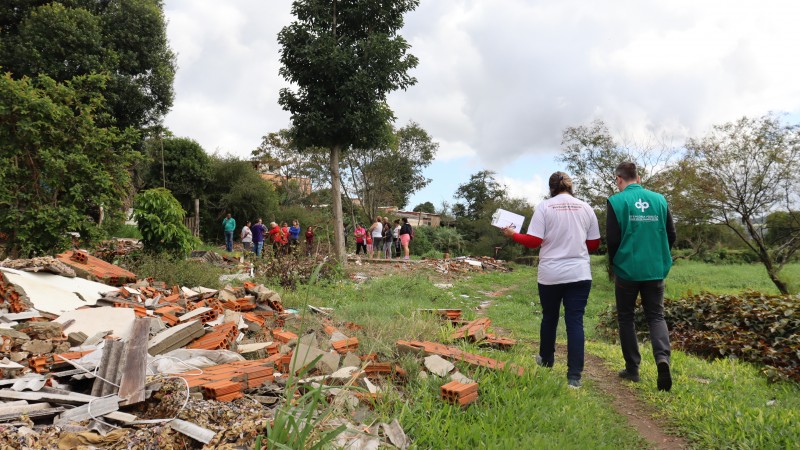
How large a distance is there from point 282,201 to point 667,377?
2940 centimetres

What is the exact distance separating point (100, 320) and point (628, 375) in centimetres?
481

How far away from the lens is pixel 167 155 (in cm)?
2362

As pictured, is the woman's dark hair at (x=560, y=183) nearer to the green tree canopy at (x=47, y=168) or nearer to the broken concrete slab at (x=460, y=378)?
the broken concrete slab at (x=460, y=378)

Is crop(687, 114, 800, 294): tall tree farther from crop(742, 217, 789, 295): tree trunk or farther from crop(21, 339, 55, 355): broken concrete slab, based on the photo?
Result: crop(21, 339, 55, 355): broken concrete slab

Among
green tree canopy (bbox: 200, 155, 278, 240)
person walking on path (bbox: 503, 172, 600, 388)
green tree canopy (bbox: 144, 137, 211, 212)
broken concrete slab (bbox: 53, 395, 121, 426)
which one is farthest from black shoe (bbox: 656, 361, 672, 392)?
green tree canopy (bbox: 144, 137, 211, 212)

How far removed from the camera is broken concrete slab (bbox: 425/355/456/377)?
3484 mm

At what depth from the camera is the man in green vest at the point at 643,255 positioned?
385cm

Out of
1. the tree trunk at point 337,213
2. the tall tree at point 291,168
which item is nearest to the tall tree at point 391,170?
the tall tree at point 291,168

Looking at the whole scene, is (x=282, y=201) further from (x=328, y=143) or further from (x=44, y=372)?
(x=44, y=372)

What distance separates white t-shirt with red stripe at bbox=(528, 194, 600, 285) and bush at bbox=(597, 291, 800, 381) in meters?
2.18

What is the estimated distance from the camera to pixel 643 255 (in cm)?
385

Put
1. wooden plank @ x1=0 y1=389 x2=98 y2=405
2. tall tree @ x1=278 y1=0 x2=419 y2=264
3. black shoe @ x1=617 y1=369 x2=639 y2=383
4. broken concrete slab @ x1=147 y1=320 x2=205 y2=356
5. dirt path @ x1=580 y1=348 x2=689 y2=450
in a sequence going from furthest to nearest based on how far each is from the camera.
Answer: tall tree @ x1=278 y1=0 x2=419 y2=264 < black shoe @ x1=617 y1=369 x2=639 y2=383 < broken concrete slab @ x1=147 y1=320 x2=205 y2=356 < dirt path @ x1=580 y1=348 x2=689 y2=450 < wooden plank @ x1=0 y1=389 x2=98 y2=405

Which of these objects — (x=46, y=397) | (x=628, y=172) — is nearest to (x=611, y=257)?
(x=628, y=172)

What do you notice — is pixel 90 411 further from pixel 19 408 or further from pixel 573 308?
pixel 573 308
